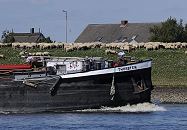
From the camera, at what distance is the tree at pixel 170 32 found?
401 feet

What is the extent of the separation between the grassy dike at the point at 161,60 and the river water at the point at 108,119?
1634 centimetres

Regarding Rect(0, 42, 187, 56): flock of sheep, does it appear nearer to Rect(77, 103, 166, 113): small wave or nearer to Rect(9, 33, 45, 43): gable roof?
Rect(77, 103, 166, 113): small wave

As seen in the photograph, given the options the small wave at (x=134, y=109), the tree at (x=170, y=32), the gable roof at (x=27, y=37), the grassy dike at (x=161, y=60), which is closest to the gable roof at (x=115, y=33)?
the gable roof at (x=27, y=37)

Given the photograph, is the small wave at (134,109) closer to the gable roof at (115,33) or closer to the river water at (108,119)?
the river water at (108,119)

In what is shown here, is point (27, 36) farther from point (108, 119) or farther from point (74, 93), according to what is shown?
point (108, 119)

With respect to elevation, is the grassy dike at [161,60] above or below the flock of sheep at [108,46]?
below

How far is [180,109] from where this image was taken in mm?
66812

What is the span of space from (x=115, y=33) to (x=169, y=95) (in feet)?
246

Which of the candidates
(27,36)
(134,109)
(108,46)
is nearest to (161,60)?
(108,46)

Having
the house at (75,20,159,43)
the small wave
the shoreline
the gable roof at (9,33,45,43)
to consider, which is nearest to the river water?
the small wave

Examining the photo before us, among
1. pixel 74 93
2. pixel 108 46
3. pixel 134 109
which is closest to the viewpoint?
pixel 74 93

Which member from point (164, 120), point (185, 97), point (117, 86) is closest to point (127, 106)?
point (117, 86)

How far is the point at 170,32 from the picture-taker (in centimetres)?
12425

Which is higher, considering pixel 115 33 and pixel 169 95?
pixel 115 33
